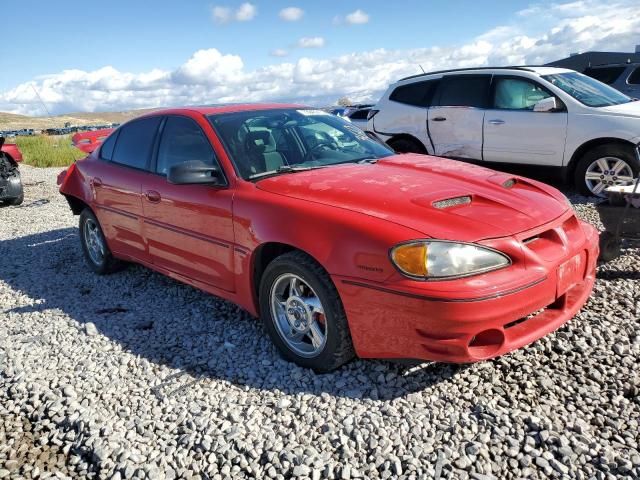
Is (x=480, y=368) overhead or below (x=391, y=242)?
below

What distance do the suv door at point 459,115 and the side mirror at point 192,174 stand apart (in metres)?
5.24

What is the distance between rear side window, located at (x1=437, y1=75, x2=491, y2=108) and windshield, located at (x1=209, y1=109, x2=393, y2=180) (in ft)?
13.3

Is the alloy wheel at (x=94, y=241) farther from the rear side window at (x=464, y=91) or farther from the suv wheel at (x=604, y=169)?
the suv wheel at (x=604, y=169)

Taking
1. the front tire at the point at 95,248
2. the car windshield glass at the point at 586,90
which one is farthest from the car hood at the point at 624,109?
the front tire at the point at 95,248

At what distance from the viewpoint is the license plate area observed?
9.68ft

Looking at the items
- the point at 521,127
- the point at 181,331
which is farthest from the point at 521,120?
the point at 181,331

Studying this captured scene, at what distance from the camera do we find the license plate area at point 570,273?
2.95m

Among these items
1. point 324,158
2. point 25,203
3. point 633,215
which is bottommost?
point 25,203

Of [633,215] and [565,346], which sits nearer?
[565,346]

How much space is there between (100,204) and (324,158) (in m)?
2.40

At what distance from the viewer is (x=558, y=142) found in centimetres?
715

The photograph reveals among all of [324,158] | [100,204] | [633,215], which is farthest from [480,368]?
[100,204]

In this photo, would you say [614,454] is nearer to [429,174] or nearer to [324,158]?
[429,174]

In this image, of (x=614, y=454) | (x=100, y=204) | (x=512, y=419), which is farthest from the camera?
(x=100, y=204)
